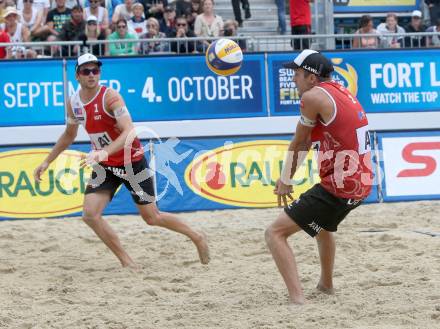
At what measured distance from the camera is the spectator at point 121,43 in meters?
12.2

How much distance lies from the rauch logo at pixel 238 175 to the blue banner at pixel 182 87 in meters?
0.52

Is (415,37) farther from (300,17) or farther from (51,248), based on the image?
(51,248)

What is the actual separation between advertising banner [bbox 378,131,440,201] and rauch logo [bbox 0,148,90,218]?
13.0 feet

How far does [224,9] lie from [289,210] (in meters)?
9.59

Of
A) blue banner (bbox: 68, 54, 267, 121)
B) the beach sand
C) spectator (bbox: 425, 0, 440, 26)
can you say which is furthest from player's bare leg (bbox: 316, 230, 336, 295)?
spectator (bbox: 425, 0, 440, 26)

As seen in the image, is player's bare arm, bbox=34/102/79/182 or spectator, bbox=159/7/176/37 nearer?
player's bare arm, bbox=34/102/79/182

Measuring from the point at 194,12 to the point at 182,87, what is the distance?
2.58 m

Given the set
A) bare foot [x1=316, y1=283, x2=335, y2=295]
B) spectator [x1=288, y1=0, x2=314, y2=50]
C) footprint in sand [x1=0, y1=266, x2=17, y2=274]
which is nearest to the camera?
bare foot [x1=316, y1=283, x2=335, y2=295]

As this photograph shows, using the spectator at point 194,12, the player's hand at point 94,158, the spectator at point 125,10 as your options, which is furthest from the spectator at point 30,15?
the player's hand at point 94,158

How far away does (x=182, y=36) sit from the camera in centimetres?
1309

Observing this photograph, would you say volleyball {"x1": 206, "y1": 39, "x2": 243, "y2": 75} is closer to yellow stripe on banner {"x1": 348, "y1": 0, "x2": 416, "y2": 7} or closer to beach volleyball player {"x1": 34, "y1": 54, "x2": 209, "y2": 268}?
beach volleyball player {"x1": 34, "y1": 54, "x2": 209, "y2": 268}

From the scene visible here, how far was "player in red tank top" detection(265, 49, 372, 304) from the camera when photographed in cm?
631

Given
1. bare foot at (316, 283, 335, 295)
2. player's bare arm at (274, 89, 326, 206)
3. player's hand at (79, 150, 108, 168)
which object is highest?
player's bare arm at (274, 89, 326, 206)

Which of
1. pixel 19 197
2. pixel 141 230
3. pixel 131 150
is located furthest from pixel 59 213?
pixel 131 150
